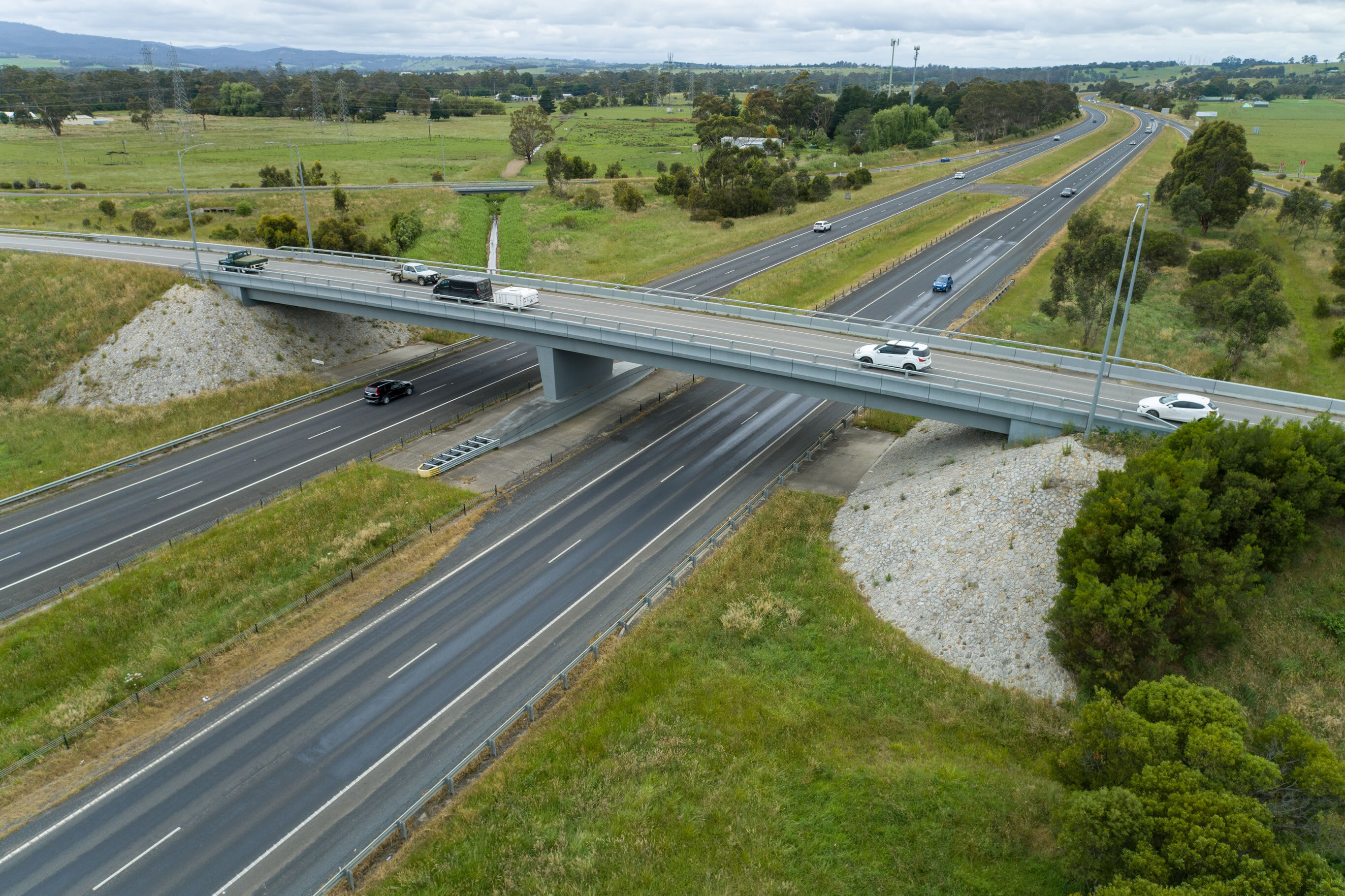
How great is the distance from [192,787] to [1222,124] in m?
111

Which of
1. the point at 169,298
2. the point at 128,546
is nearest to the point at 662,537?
the point at 128,546

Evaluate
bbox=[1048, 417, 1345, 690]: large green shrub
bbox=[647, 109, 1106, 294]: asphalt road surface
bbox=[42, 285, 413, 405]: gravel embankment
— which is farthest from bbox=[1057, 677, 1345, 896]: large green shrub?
bbox=[647, 109, 1106, 294]: asphalt road surface

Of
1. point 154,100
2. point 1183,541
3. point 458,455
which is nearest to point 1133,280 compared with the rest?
point 1183,541

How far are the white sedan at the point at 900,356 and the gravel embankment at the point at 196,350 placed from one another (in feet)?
138

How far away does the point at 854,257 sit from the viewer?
86438mm

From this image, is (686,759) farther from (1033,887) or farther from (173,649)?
(173,649)

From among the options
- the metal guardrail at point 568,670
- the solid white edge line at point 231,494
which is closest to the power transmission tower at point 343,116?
the solid white edge line at point 231,494

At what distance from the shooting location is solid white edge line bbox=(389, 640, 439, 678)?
2789 cm

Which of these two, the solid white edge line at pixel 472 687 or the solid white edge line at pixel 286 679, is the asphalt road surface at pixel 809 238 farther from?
the solid white edge line at pixel 286 679

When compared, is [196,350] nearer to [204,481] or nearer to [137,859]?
[204,481]

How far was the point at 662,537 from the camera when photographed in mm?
36406

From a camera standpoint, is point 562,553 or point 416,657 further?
point 562,553

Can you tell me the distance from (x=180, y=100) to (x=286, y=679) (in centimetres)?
14152

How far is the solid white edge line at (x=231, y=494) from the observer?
1344 inches
